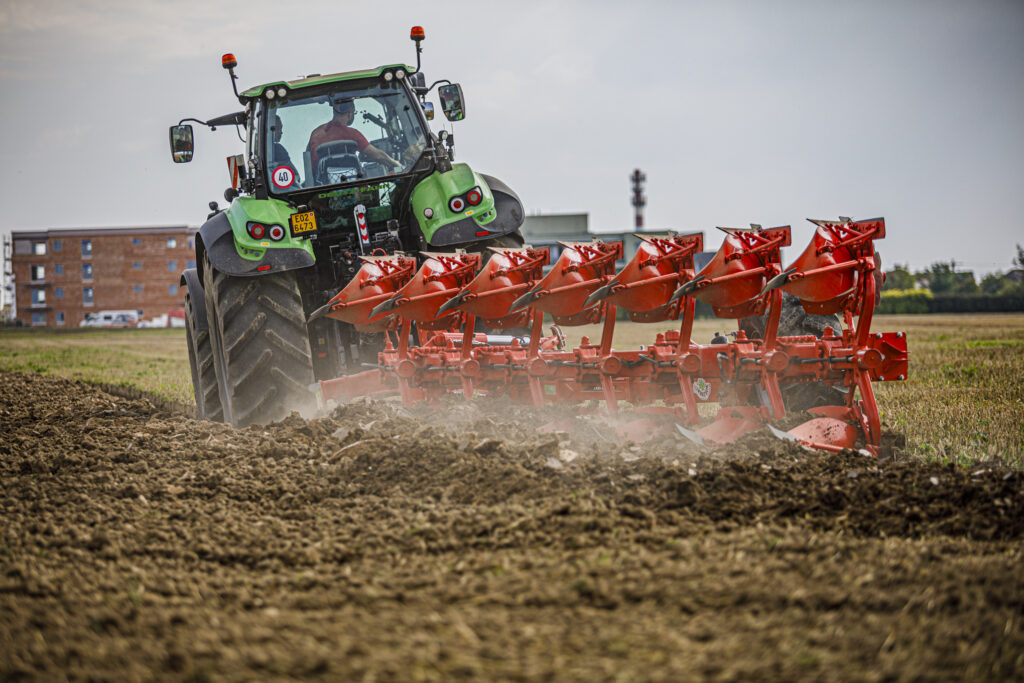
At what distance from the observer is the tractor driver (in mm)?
5926

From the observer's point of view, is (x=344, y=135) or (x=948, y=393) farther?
(x=948, y=393)

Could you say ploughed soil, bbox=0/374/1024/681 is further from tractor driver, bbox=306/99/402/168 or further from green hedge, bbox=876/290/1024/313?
green hedge, bbox=876/290/1024/313

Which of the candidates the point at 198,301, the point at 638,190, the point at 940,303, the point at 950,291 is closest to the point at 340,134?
the point at 198,301

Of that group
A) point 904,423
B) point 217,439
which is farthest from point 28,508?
point 904,423

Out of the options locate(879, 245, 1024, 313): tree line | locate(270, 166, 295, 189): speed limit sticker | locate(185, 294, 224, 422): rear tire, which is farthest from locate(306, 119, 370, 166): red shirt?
locate(879, 245, 1024, 313): tree line

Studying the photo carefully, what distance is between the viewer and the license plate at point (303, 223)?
539 centimetres

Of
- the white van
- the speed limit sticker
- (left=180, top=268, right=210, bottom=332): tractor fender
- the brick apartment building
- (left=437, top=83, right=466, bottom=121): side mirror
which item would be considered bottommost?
(left=180, top=268, right=210, bottom=332): tractor fender

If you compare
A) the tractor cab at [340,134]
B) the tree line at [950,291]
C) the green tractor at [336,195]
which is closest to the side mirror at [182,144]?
the green tractor at [336,195]

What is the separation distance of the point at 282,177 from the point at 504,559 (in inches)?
157

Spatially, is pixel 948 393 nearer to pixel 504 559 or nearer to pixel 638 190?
pixel 504 559

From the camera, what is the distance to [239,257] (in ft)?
16.7

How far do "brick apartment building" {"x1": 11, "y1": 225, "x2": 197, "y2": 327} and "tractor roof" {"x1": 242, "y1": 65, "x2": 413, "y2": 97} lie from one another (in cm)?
5681

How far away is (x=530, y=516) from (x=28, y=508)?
2.12 meters

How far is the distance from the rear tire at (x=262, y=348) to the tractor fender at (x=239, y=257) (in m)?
0.11
